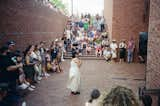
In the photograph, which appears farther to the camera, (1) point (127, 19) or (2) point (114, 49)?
(1) point (127, 19)

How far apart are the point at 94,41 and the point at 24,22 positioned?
13250 mm

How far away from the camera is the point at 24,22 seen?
1346 centimetres

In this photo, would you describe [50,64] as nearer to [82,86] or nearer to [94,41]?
[82,86]

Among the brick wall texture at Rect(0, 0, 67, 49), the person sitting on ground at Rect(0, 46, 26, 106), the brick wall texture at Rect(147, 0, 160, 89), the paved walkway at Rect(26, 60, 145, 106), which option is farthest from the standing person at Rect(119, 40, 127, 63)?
the person sitting on ground at Rect(0, 46, 26, 106)

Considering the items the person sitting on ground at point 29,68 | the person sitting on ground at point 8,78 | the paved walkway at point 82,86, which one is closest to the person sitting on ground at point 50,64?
the paved walkway at point 82,86

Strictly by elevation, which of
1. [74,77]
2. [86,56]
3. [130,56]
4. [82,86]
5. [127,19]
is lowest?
[82,86]

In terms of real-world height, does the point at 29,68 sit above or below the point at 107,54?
below

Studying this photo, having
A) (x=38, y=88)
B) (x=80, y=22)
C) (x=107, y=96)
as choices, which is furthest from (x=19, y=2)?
(x=80, y=22)

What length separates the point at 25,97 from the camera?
991 cm

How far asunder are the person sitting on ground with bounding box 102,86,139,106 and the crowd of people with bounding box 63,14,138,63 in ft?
59.1

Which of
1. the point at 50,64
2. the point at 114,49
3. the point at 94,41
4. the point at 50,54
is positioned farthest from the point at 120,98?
the point at 94,41

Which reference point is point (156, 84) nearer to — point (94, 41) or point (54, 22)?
point (54, 22)

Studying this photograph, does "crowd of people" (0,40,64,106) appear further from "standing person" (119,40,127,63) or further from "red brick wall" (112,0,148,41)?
"red brick wall" (112,0,148,41)

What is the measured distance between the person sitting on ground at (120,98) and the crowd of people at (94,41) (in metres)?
18.0
